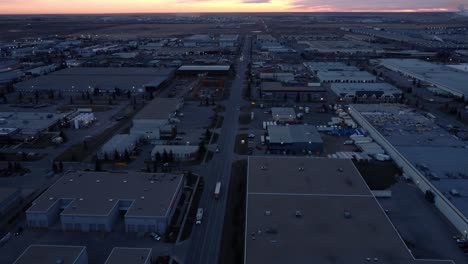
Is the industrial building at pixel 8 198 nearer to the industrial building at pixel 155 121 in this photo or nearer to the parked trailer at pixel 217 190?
the parked trailer at pixel 217 190

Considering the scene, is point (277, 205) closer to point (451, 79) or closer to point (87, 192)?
point (87, 192)

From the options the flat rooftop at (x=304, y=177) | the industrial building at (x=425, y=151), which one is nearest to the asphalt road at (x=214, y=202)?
the flat rooftop at (x=304, y=177)

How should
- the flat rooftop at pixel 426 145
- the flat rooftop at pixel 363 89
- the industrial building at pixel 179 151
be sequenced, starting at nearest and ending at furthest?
1. the flat rooftop at pixel 426 145
2. the industrial building at pixel 179 151
3. the flat rooftop at pixel 363 89

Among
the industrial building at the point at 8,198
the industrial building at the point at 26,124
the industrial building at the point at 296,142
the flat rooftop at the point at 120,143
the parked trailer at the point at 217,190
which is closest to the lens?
the industrial building at the point at 8,198

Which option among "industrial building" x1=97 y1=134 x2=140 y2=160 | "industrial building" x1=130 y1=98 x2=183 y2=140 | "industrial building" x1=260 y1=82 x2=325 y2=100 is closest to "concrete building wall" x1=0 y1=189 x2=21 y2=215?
"industrial building" x1=97 y1=134 x2=140 y2=160

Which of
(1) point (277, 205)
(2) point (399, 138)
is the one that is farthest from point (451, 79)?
(1) point (277, 205)

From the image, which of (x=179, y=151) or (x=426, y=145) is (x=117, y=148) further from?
(x=426, y=145)
